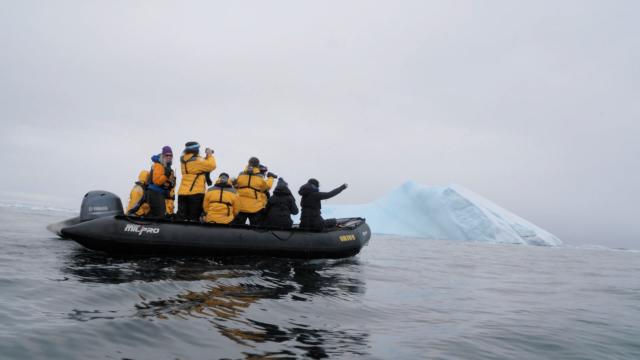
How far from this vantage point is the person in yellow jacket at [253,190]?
9.00m

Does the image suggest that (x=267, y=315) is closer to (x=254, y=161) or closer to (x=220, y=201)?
(x=220, y=201)

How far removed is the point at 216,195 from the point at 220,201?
138 mm

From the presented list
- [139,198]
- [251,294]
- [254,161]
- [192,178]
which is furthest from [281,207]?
[251,294]

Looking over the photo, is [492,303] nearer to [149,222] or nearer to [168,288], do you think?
[168,288]

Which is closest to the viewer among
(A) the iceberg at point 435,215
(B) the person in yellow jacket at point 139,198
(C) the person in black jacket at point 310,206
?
(B) the person in yellow jacket at point 139,198

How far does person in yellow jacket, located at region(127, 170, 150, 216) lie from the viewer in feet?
28.6

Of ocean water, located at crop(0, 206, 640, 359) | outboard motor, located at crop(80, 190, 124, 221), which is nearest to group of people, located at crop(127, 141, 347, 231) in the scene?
outboard motor, located at crop(80, 190, 124, 221)

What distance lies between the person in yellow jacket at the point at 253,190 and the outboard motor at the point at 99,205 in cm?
240

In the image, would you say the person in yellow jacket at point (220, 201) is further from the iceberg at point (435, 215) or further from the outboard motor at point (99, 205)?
the iceberg at point (435, 215)

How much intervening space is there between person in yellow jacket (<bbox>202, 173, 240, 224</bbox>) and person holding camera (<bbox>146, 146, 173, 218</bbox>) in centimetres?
82

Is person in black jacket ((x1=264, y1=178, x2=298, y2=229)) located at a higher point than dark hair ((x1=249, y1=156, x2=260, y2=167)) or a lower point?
lower

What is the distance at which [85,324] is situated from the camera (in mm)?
3582

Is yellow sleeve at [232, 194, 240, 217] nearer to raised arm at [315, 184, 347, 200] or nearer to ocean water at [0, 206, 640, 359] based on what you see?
ocean water at [0, 206, 640, 359]

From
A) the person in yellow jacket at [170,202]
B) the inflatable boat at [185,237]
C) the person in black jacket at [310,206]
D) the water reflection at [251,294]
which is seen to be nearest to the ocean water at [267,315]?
the water reflection at [251,294]
